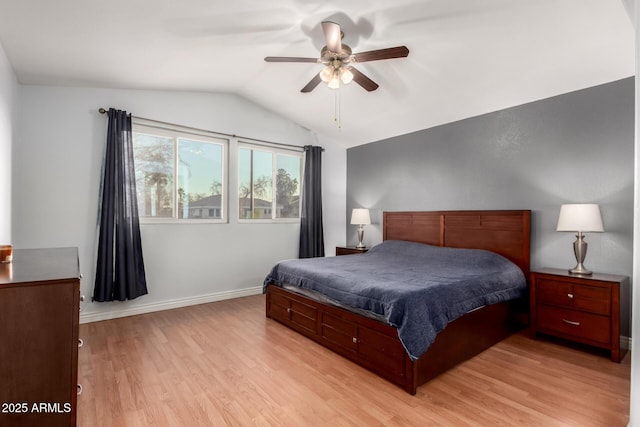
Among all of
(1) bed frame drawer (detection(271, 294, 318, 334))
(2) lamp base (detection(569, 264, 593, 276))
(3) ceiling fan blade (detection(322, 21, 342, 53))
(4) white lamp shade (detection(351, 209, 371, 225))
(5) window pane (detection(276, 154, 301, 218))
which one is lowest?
(1) bed frame drawer (detection(271, 294, 318, 334))

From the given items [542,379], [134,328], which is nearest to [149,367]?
[134,328]

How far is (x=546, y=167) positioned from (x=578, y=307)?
1.40 metres

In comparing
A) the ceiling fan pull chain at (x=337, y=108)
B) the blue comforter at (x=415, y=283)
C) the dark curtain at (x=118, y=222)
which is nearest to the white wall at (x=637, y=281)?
the blue comforter at (x=415, y=283)

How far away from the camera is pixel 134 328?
3.22m

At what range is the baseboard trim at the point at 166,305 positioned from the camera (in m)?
3.41

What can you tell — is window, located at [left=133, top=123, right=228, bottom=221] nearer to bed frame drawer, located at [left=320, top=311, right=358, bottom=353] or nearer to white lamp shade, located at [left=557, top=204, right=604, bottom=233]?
bed frame drawer, located at [left=320, top=311, right=358, bottom=353]

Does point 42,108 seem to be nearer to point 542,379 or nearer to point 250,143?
point 250,143

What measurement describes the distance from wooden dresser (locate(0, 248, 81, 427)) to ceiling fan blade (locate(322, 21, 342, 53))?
2070 mm

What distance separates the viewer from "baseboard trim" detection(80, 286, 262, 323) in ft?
11.2

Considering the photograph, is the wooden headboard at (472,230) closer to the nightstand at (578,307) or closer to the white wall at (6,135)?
the nightstand at (578,307)

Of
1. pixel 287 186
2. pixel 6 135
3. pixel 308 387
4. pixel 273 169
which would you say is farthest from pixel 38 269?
pixel 287 186

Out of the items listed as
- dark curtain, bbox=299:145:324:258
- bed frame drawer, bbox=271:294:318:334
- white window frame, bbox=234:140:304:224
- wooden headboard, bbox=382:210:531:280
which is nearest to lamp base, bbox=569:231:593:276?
wooden headboard, bbox=382:210:531:280

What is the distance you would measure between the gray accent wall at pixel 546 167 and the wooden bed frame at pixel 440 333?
16 cm

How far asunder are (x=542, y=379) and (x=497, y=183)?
6.90 ft
